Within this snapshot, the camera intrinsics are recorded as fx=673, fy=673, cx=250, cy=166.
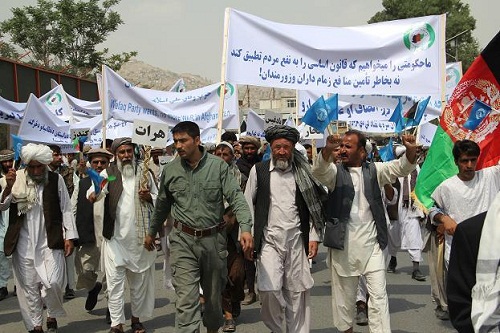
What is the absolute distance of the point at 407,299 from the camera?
8008 mm

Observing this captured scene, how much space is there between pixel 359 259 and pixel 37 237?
310cm

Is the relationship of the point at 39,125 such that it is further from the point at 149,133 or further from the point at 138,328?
the point at 138,328

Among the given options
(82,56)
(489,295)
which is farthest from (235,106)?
(82,56)

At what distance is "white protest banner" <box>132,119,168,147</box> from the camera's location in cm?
696

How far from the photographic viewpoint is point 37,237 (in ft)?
21.4

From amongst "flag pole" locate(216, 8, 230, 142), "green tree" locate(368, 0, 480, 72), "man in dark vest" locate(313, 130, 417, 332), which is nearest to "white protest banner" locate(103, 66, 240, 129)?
"flag pole" locate(216, 8, 230, 142)

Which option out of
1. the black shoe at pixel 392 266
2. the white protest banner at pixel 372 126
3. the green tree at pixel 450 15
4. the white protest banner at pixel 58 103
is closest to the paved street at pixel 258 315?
the black shoe at pixel 392 266

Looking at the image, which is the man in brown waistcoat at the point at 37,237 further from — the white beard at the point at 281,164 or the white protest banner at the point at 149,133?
the white beard at the point at 281,164

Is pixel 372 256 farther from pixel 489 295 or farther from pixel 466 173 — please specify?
pixel 489 295

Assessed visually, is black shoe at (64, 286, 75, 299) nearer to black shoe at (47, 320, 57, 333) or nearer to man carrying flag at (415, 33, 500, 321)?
black shoe at (47, 320, 57, 333)

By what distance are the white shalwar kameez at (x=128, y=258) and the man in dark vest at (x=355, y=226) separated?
6.59ft

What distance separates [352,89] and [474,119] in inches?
134

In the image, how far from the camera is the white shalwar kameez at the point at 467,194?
5.54 meters

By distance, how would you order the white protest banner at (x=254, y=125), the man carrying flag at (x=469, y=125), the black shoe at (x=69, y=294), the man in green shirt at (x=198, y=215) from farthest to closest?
the white protest banner at (x=254, y=125), the black shoe at (x=69, y=294), the man in green shirt at (x=198, y=215), the man carrying flag at (x=469, y=125)
